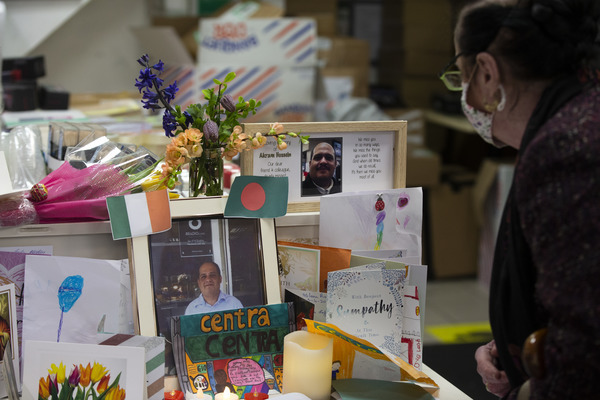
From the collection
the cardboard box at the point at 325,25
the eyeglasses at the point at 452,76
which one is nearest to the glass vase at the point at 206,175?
the eyeglasses at the point at 452,76

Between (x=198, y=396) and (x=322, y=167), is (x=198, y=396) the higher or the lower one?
the lower one

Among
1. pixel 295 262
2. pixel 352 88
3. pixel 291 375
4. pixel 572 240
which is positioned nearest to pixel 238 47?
pixel 352 88

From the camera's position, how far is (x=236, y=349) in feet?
3.89

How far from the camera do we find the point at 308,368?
1.13 m

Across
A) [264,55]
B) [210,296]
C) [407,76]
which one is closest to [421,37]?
[407,76]

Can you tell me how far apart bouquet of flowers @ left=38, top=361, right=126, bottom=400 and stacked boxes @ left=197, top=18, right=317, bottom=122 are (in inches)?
97.6

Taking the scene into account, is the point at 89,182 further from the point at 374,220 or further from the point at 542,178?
the point at 542,178

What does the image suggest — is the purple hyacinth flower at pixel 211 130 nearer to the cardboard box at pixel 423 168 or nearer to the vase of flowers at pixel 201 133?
the vase of flowers at pixel 201 133

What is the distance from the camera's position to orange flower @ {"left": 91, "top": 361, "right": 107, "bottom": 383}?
106cm

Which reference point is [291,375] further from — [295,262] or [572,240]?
[572,240]

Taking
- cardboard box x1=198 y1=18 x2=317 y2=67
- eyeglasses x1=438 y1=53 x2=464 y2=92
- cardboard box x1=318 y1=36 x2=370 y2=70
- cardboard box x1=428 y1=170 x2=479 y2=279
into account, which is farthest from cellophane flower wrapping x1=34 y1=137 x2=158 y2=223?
cardboard box x1=428 y1=170 x2=479 y2=279

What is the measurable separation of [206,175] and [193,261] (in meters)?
0.18

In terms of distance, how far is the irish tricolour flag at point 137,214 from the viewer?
45.2 inches

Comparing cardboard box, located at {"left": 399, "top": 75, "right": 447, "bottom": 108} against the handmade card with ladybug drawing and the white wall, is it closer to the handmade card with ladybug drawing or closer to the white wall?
the white wall
